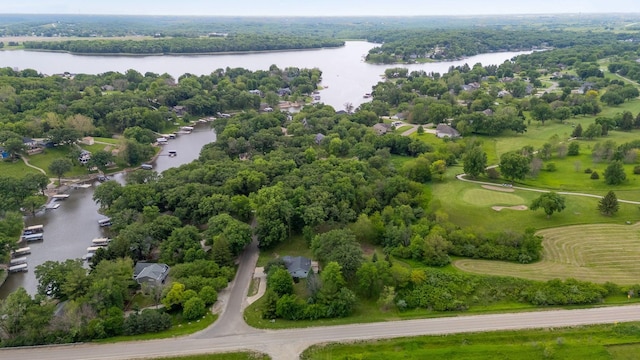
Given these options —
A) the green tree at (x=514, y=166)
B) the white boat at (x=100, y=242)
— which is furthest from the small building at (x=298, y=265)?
the green tree at (x=514, y=166)

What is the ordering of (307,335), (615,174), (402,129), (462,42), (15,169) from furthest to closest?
1. (462,42)
2. (402,129)
3. (15,169)
4. (615,174)
5. (307,335)

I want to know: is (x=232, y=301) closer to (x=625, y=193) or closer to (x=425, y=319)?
(x=425, y=319)

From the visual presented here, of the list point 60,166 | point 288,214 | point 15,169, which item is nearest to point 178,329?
point 288,214

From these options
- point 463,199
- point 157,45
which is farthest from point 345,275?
point 157,45

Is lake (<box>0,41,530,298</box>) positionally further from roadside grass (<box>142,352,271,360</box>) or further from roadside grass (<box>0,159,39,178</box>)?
roadside grass (<box>142,352,271,360</box>)

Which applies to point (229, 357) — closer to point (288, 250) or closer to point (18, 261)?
point (288, 250)

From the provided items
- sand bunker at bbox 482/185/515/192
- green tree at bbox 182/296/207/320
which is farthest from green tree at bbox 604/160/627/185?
green tree at bbox 182/296/207/320

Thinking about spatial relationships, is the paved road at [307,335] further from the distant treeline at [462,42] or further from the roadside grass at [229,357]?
the distant treeline at [462,42]
